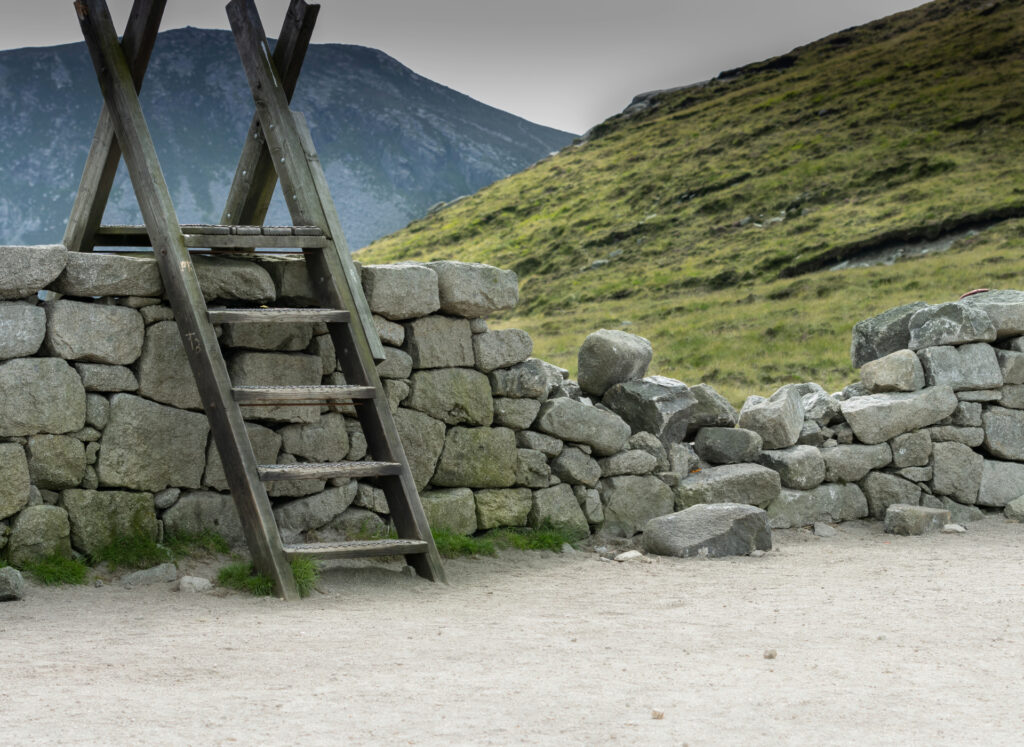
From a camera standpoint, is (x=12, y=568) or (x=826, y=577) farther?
(x=826, y=577)

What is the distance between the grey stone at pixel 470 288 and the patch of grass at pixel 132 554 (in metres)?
2.84

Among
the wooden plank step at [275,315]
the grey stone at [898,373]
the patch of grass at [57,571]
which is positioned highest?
the wooden plank step at [275,315]

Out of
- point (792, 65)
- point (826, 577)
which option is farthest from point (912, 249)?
point (792, 65)

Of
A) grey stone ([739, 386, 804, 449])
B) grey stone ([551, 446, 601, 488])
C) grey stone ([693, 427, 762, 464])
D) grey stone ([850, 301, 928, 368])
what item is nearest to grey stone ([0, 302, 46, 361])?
grey stone ([551, 446, 601, 488])

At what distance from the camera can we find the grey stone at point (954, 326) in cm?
1008

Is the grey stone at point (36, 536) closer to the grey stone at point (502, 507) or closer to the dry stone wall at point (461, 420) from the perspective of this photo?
the dry stone wall at point (461, 420)

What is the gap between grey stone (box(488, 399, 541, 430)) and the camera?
8.46 m

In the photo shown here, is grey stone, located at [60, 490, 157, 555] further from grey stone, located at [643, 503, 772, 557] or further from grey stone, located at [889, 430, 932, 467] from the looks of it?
grey stone, located at [889, 430, 932, 467]

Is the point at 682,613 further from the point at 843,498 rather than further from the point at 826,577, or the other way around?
the point at 843,498

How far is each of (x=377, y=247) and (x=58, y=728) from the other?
6283 centimetres

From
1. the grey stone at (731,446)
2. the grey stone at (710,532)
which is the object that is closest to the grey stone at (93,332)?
the grey stone at (710,532)

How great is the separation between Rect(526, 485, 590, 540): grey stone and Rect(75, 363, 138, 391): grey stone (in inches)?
129

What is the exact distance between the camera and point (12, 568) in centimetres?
602

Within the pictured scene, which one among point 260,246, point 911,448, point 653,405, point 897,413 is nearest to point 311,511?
point 260,246
